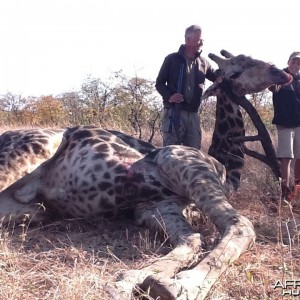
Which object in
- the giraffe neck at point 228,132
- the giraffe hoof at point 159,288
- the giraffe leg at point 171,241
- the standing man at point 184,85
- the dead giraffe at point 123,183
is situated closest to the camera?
the giraffe hoof at point 159,288

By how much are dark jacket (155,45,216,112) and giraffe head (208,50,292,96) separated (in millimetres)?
669

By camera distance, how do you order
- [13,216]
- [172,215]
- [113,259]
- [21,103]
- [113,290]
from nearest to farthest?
[113,290] → [113,259] → [172,215] → [13,216] → [21,103]

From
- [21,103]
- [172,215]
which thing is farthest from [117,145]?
[21,103]

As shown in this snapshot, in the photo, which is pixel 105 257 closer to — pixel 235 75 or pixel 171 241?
pixel 171 241

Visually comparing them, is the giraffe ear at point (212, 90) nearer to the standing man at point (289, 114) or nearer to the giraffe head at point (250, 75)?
the giraffe head at point (250, 75)

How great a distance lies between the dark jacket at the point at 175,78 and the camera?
22.2ft

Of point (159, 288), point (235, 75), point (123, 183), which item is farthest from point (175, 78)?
point (159, 288)

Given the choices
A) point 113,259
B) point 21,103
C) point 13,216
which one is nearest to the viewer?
point 113,259

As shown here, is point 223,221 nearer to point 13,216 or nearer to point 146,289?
point 146,289

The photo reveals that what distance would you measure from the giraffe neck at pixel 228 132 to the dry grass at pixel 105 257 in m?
0.49

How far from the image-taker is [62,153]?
5109 millimetres

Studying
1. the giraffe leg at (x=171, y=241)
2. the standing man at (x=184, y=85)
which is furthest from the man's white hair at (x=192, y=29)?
the giraffe leg at (x=171, y=241)

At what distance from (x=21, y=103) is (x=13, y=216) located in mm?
18696

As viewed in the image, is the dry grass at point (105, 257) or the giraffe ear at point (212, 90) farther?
the giraffe ear at point (212, 90)
